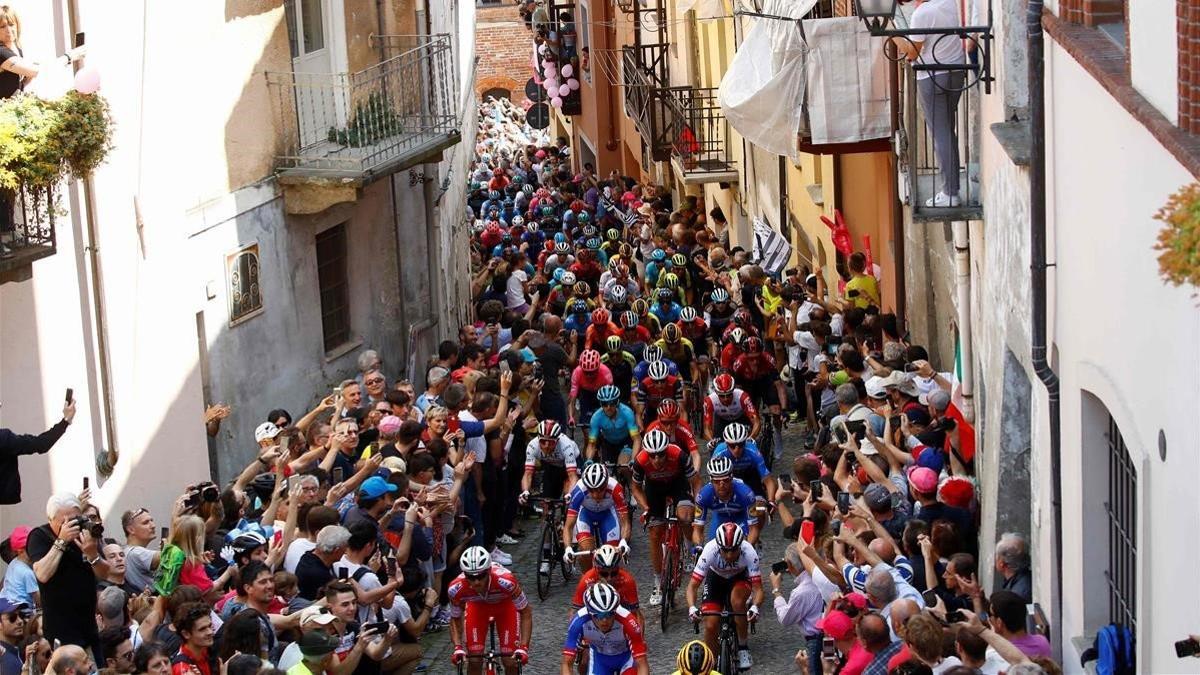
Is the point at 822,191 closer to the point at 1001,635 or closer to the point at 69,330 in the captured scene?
the point at 69,330

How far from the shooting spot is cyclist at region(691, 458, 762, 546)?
15602 mm

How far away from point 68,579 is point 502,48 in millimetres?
58552

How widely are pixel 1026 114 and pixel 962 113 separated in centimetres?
247

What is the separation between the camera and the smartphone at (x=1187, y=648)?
7.30m

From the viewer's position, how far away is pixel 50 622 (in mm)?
11656

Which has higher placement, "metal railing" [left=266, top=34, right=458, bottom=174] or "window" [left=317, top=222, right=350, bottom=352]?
"metal railing" [left=266, top=34, right=458, bottom=174]

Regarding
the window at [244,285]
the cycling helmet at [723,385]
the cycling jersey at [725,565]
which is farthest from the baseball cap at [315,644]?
the window at [244,285]

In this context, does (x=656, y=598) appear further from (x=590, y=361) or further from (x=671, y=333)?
(x=671, y=333)

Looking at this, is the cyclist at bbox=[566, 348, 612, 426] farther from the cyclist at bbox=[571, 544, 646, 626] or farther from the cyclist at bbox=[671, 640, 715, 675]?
the cyclist at bbox=[671, 640, 715, 675]

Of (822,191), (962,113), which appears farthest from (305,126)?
(962,113)

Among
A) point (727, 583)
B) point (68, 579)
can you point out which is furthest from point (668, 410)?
point (68, 579)

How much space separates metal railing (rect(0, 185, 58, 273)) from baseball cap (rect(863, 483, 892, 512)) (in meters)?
6.11

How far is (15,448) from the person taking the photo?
13.2 metres

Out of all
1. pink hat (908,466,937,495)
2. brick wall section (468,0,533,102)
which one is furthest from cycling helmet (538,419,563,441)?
brick wall section (468,0,533,102)
